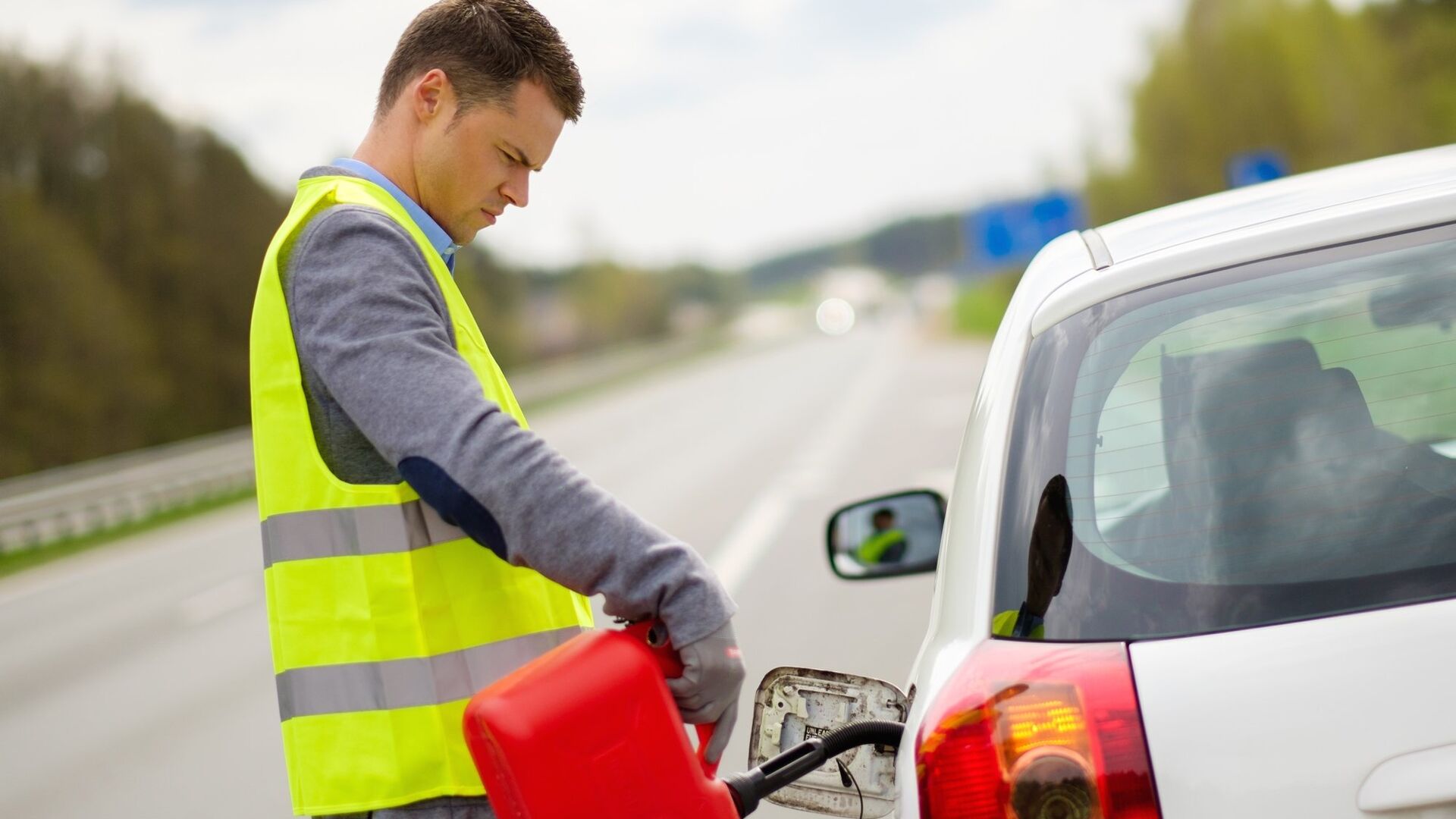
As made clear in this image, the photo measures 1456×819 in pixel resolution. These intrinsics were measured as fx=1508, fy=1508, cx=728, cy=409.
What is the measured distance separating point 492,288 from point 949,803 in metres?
63.0

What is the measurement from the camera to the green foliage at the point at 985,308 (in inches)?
2240

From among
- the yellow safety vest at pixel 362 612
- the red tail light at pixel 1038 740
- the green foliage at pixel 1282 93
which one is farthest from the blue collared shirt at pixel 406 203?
the green foliage at pixel 1282 93

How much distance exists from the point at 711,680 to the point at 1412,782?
0.79 m

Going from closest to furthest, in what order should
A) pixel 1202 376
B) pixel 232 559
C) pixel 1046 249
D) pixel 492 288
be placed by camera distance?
1. pixel 1202 376
2. pixel 1046 249
3. pixel 232 559
4. pixel 492 288

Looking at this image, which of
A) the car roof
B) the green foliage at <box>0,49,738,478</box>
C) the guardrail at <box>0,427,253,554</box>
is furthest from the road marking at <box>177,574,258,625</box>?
the green foliage at <box>0,49,738,478</box>

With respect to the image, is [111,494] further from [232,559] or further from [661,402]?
[661,402]

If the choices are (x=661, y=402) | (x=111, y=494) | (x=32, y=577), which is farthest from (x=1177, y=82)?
(x=32, y=577)

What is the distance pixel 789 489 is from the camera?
14.8 m

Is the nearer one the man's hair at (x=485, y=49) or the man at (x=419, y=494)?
the man at (x=419, y=494)

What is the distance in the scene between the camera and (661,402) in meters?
34.2

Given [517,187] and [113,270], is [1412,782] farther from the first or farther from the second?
[113,270]

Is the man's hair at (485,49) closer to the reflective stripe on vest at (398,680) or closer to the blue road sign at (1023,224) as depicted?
the reflective stripe on vest at (398,680)

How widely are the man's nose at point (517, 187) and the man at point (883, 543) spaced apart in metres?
1.51

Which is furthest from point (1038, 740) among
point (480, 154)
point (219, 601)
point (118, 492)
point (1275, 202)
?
point (118, 492)
